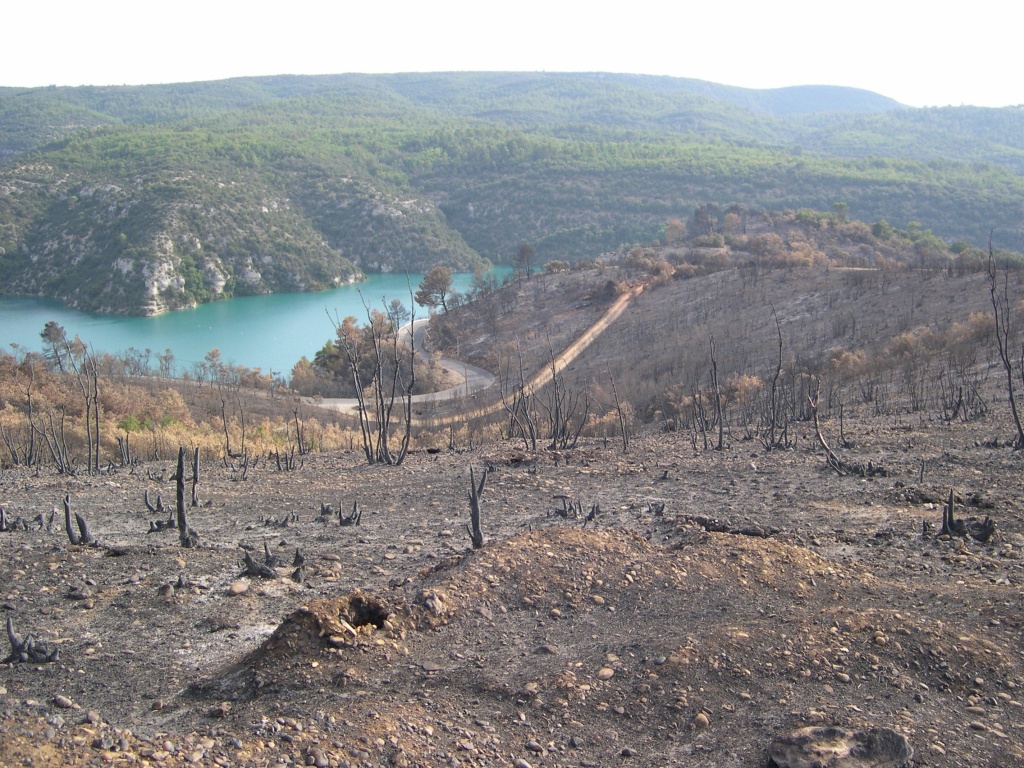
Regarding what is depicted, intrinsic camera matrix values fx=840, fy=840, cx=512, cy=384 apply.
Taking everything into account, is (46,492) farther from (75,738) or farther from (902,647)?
(902,647)

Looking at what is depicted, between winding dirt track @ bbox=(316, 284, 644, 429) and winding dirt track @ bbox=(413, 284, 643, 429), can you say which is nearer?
winding dirt track @ bbox=(413, 284, 643, 429)

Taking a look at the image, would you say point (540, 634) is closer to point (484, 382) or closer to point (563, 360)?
point (563, 360)

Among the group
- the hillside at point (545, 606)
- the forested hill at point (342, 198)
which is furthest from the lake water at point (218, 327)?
the hillside at point (545, 606)

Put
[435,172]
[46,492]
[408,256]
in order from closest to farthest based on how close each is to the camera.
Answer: [46,492] → [408,256] → [435,172]

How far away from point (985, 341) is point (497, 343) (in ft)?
104

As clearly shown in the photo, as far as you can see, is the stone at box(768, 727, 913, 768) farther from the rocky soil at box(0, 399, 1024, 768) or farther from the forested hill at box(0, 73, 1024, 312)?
the forested hill at box(0, 73, 1024, 312)

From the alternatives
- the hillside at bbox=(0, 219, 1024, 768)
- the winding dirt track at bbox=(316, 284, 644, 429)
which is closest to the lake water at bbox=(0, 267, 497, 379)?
the winding dirt track at bbox=(316, 284, 644, 429)

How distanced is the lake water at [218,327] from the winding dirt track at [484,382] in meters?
12.4

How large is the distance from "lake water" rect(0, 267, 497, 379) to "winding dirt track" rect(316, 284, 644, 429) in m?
12.4

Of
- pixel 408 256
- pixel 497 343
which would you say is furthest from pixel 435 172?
pixel 497 343

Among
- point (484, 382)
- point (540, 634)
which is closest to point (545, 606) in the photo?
point (540, 634)

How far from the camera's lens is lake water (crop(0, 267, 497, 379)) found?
5838cm

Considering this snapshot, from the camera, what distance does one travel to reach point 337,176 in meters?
113

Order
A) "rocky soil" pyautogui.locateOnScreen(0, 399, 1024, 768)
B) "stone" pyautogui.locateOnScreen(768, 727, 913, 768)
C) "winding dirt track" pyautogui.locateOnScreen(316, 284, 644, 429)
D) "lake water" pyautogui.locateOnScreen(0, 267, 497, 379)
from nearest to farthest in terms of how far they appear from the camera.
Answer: "stone" pyautogui.locateOnScreen(768, 727, 913, 768) → "rocky soil" pyautogui.locateOnScreen(0, 399, 1024, 768) → "winding dirt track" pyautogui.locateOnScreen(316, 284, 644, 429) → "lake water" pyautogui.locateOnScreen(0, 267, 497, 379)
